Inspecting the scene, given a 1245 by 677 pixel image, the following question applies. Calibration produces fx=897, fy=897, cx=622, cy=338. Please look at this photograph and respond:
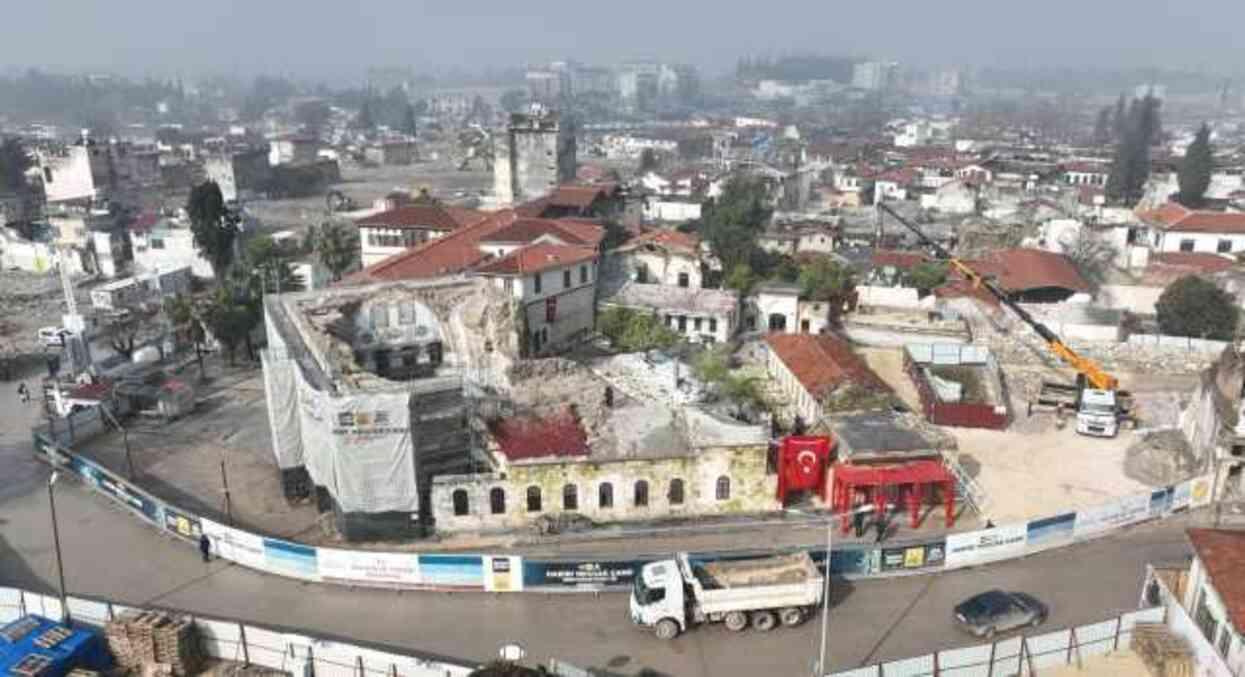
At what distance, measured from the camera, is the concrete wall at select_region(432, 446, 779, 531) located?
29219 millimetres

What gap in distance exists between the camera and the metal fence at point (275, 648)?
21.5 meters

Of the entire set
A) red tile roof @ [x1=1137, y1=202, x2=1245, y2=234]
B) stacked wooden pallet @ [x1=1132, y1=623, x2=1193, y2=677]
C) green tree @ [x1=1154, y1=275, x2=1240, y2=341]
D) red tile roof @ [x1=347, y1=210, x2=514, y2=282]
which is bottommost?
stacked wooden pallet @ [x1=1132, y1=623, x2=1193, y2=677]

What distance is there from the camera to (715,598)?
23.9m

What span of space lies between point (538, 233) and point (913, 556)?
29688 mm

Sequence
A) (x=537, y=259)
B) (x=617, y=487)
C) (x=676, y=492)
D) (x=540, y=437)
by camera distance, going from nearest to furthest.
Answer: (x=617, y=487) < (x=676, y=492) < (x=540, y=437) < (x=537, y=259)

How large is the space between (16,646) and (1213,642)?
29.2m

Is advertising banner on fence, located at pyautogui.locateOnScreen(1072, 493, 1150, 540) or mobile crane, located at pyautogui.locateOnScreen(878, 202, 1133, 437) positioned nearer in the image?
advertising banner on fence, located at pyautogui.locateOnScreen(1072, 493, 1150, 540)

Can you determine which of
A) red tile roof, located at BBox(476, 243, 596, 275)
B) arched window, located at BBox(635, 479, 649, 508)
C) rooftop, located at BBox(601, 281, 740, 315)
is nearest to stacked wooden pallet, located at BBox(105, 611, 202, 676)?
arched window, located at BBox(635, 479, 649, 508)

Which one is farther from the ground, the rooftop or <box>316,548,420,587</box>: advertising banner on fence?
the rooftop

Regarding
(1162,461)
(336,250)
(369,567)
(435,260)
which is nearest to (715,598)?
(369,567)

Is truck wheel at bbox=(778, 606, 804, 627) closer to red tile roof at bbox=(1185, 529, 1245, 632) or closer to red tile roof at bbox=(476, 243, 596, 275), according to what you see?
red tile roof at bbox=(1185, 529, 1245, 632)

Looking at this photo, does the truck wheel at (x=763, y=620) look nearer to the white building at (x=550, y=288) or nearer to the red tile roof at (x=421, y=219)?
the white building at (x=550, y=288)

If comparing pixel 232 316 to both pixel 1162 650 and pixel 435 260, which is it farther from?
pixel 1162 650

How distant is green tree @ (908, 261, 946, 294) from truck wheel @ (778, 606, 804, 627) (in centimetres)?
3429
